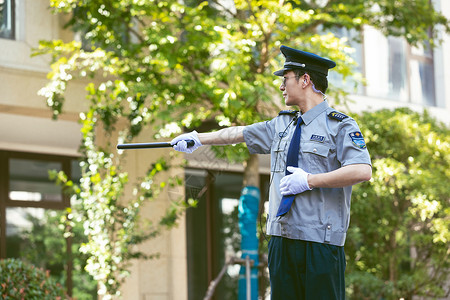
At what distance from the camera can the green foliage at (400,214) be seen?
10.5m

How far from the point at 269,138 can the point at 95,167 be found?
497 cm

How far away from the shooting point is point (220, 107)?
8289 millimetres

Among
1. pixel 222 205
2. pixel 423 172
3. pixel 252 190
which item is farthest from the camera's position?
pixel 222 205

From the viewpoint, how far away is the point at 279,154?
3.79 meters

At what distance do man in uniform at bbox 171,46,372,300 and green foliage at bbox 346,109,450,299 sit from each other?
22.0 feet

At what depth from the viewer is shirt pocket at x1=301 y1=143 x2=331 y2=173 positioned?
12.1ft

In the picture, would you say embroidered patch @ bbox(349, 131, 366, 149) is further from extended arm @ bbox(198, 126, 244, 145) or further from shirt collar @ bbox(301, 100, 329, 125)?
extended arm @ bbox(198, 126, 244, 145)

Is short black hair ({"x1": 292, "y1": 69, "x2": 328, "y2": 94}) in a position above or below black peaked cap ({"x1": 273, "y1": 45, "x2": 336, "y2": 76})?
below

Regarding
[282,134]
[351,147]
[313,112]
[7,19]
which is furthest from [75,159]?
[351,147]

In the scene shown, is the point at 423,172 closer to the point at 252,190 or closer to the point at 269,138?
the point at 252,190

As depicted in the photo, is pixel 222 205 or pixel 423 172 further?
pixel 222 205

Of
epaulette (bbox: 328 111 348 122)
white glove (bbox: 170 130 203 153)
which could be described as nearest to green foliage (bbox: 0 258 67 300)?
white glove (bbox: 170 130 203 153)

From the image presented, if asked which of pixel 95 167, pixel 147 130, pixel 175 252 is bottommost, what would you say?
pixel 175 252

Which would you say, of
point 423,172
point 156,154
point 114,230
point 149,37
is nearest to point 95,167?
point 114,230
